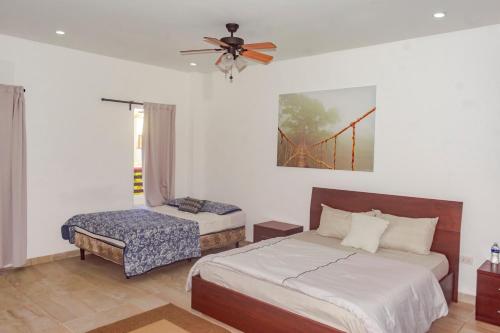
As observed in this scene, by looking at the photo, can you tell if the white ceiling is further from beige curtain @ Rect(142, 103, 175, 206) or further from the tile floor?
the tile floor

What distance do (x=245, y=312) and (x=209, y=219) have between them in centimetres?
205

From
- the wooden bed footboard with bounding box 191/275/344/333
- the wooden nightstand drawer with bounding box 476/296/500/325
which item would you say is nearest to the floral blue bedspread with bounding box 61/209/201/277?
the wooden bed footboard with bounding box 191/275/344/333

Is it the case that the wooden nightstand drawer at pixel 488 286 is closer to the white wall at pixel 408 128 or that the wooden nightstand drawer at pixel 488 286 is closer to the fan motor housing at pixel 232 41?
the white wall at pixel 408 128

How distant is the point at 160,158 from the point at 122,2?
2.96 metres

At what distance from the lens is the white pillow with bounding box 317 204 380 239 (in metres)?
4.19

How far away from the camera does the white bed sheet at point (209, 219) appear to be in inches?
189

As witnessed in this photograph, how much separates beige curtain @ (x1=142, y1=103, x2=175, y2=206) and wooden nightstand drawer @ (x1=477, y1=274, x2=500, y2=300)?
4.23m

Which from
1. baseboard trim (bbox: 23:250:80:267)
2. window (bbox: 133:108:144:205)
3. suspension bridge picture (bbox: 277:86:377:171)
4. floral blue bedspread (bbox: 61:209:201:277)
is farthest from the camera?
window (bbox: 133:108:144:205)

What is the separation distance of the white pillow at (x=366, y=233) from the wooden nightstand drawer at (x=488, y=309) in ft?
3.14

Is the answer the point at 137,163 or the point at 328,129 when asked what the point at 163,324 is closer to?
the point at 328,129

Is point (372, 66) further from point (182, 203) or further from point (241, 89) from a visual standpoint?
point (182, 203)

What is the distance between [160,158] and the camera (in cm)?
586

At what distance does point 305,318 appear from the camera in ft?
8.63

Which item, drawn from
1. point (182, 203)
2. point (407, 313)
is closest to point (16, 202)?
point (182, 203)
